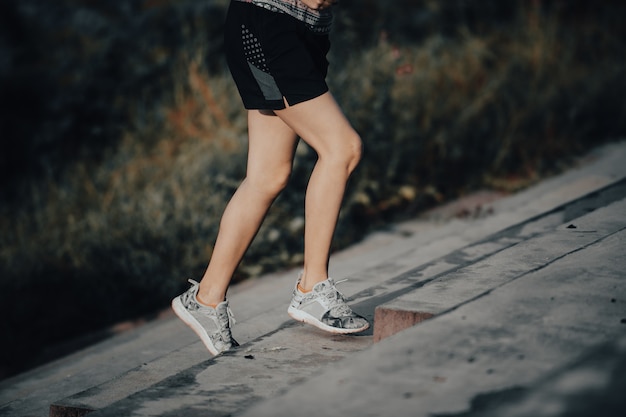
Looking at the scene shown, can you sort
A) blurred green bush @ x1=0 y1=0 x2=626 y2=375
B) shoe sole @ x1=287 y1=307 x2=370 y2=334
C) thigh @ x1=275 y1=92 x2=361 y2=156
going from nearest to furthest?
thigh @ x1=275 y1=92 x2=361 y2=156 → shoe sole @ x1=287 y1=307 x2=370 y2=334 → blurred green bush @ x1=0 y1=0 x2=626 y2=375

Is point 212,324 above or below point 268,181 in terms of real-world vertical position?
below

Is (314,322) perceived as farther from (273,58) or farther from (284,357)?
(273,58)

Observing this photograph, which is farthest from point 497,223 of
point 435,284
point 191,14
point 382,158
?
point 191,14

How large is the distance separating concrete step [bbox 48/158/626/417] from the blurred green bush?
1.71 metres

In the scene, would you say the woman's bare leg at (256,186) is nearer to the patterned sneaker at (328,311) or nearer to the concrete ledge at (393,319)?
the patterned sneaker at (328,311)

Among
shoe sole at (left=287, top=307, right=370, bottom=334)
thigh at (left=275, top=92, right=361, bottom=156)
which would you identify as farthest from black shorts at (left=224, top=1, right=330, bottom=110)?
shoe sole at (left=287, top=307, right=370, bottom=334)

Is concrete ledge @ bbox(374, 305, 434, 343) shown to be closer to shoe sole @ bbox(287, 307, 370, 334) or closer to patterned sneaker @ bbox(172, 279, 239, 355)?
shoe sole @ bbox(287, 307, 370, 334)

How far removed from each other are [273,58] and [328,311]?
853 millimetres

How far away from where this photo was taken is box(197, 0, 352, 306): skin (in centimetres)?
311

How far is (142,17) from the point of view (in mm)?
8445

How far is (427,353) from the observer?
250 centimetres

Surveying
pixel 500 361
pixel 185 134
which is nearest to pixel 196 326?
pixel 500 361

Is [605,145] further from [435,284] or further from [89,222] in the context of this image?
[435,284]

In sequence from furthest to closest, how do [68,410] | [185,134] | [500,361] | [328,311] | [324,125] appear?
[185,134] < [328,311] < [324,125] < [68,410] < [500,361]
